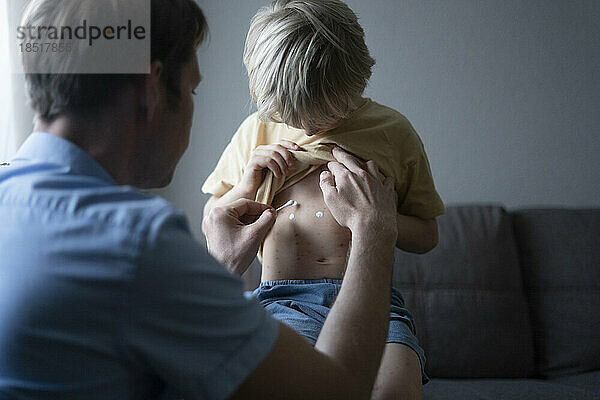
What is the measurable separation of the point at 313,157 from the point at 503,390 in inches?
44.8

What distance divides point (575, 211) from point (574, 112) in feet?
1.40

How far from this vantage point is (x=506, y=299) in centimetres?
218

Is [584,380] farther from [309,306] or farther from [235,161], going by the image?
[235,161]

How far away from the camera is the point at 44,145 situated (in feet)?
2.39

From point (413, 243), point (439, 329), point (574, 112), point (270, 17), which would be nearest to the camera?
point (270, 17)

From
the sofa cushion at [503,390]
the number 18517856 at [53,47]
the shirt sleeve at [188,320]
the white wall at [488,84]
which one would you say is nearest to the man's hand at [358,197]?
the shirt sleeve at [188,320]

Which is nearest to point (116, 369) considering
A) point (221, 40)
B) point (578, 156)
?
point (221, 40)

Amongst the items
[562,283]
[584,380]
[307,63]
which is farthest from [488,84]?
[307,63]

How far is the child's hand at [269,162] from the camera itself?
124 cm

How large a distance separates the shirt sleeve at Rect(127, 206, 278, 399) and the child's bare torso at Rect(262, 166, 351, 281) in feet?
1.85

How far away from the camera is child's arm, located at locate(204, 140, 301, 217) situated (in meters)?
1.24

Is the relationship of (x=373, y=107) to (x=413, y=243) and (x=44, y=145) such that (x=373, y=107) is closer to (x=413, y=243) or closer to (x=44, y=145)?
(x=413, y=243)

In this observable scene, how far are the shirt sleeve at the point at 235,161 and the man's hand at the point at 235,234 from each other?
0.19 metres

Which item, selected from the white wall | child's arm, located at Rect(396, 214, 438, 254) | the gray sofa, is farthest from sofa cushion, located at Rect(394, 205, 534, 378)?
child's arm, located at Rect(396, 214, 438, 254)
